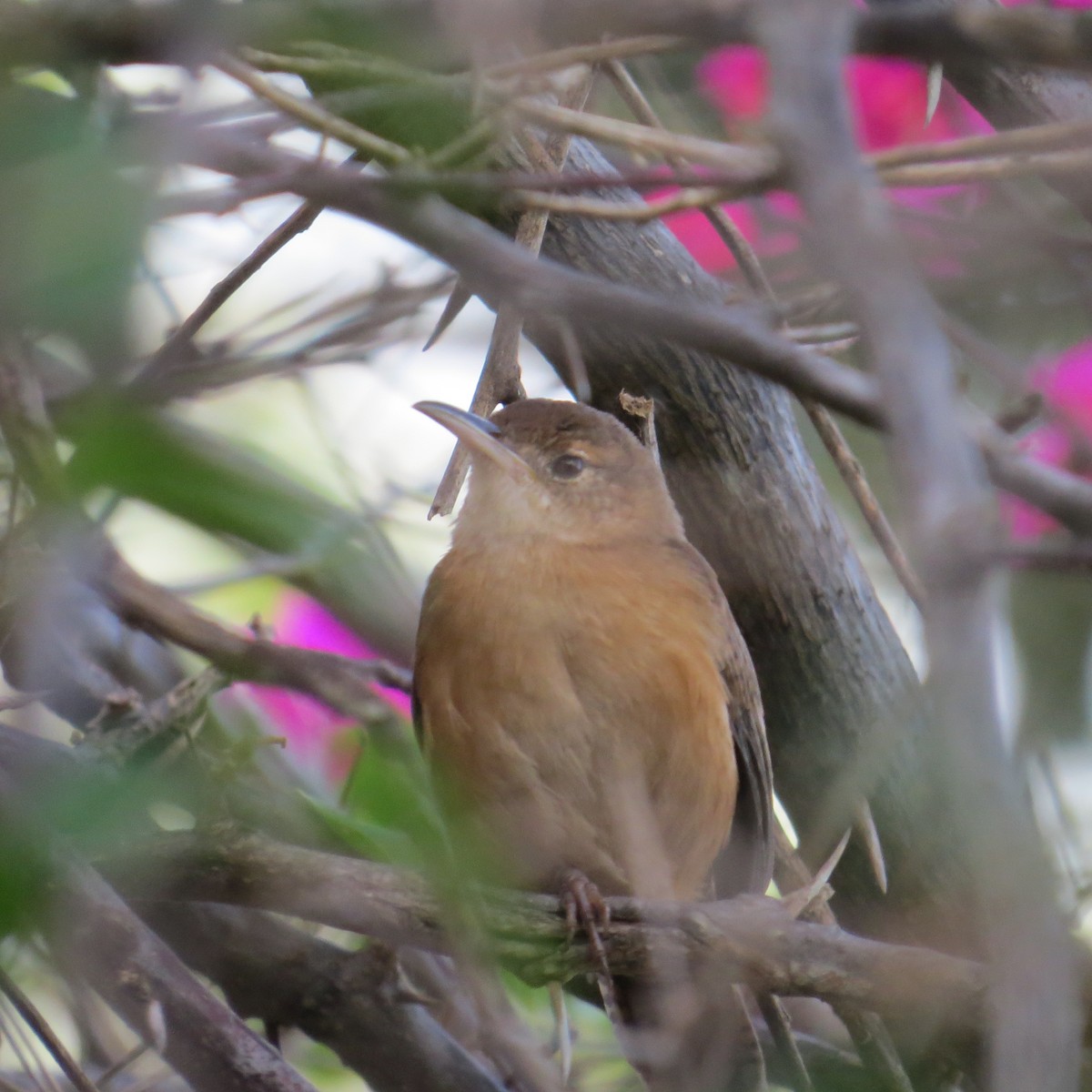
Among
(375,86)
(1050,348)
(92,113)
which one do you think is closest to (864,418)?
(92,113)

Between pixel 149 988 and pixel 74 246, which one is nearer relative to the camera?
pixel 74 246

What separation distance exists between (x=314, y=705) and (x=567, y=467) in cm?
97

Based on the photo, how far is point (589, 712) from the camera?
3.28 meters

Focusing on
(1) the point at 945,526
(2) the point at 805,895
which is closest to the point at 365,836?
(2) the point at 805,895

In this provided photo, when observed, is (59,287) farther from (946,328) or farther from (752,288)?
(752,288)

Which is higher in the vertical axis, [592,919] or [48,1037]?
[592,919]

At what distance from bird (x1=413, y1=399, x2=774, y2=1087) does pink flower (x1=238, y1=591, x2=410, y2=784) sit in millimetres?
259

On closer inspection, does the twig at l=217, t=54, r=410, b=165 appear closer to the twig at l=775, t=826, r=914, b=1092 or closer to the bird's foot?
the bird's foot

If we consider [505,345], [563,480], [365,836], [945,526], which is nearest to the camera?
[945,526]

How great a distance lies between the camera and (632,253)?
3.17m

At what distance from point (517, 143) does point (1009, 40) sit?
1966 mm

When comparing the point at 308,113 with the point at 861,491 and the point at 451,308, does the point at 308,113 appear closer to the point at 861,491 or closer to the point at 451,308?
the point at 451,308

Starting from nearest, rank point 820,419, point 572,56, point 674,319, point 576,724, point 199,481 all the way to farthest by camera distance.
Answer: point 674,319
point 199,481
point 572,56
point 820,419
point 576,724

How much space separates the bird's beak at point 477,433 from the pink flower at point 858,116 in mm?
707
